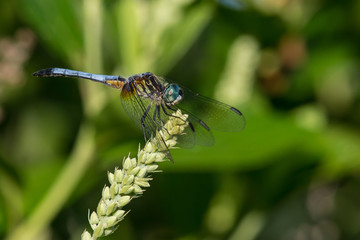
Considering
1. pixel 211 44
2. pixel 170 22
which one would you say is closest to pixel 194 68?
pixel 211 44

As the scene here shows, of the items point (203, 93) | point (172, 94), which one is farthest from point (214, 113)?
point (203, 93)

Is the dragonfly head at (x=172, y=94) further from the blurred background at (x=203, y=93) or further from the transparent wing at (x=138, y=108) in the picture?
the blurred background at (x=203, y=93)

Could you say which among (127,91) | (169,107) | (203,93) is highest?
(203,93)

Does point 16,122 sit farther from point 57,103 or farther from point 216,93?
point 216,93

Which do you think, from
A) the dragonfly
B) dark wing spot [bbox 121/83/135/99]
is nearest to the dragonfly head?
the dragonfly

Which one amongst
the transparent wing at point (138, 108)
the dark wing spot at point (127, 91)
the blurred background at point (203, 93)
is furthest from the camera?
the blurred background at point (203, 93)

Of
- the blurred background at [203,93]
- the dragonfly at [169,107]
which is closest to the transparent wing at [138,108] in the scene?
the dragonfly at [169,107]

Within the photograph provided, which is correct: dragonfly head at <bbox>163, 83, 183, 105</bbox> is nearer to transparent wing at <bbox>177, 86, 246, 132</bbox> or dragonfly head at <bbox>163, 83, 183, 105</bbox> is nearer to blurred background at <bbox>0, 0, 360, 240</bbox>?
transparent wing at <bbox>177, 86, 246, 132</bbox>

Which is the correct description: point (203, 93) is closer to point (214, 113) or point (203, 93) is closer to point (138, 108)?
point (214, 113)
